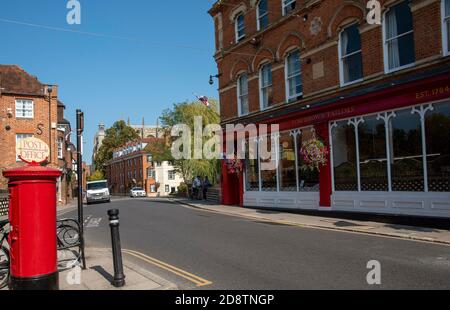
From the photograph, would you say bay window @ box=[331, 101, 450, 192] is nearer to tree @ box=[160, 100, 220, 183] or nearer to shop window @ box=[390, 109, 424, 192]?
shop window @ box=[390, 109, 424, 192]

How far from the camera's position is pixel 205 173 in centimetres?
4000

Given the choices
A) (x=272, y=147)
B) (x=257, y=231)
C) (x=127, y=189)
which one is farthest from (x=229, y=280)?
(x=127, y=189)

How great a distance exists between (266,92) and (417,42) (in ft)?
27.8

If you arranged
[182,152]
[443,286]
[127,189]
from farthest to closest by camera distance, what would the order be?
[127,189], [182,152], [443,286]

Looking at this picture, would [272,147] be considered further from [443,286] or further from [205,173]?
[205,173]

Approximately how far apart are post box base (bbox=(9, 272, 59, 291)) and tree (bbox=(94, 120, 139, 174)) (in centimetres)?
9029

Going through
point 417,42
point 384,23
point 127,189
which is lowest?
point 127,189

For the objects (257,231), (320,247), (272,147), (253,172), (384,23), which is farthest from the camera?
(253,172)

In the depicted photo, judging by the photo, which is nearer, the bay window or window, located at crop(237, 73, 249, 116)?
the bay window

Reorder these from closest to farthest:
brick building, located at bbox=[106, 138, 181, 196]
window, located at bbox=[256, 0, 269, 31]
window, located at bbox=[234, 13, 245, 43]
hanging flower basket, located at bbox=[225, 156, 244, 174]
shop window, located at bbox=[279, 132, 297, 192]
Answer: shop window, located at bbox=[279, 132, 297, 192]
window, located at bbox=[256, 0, 269, 31]
hanging flower basket, located at bbox=[225, 156, 244, 174]
window, located at bbox=[234, 13, 245, 43]
brick building, located at bbox=[106, 138, 181, 196]

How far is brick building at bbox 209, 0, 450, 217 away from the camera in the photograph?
1202cm

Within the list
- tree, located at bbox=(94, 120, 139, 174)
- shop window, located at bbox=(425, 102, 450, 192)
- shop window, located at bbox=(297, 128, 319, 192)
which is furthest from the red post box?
tree, located at bbox=(94, 120, 139, 174)

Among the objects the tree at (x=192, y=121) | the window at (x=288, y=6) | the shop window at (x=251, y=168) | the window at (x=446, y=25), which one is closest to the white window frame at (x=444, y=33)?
the window at (x=446, y=25)

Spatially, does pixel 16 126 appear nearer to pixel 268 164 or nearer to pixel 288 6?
pixel 268 164
